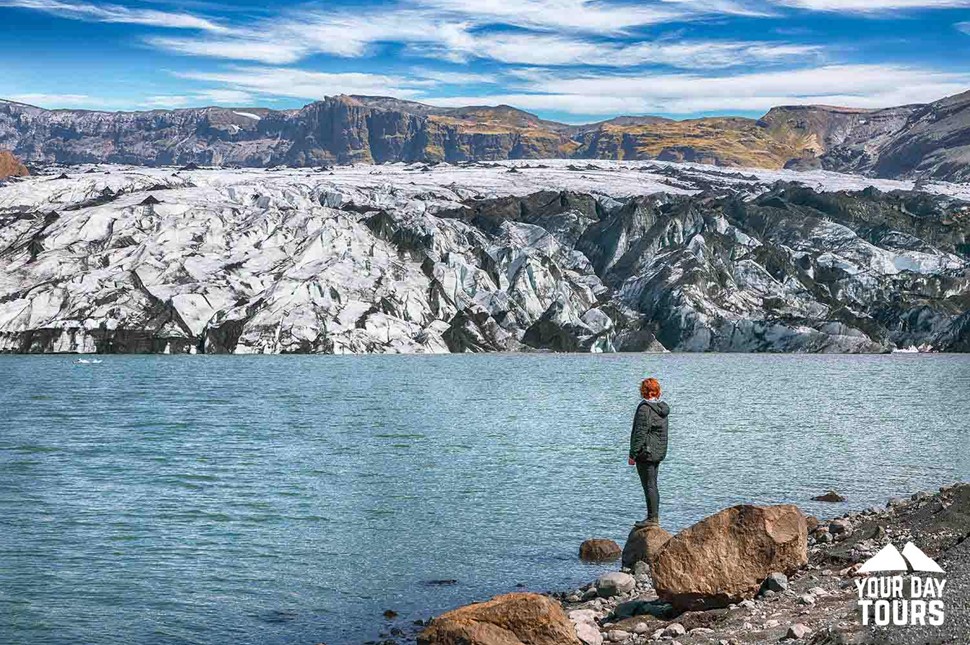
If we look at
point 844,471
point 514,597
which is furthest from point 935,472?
point 514,597

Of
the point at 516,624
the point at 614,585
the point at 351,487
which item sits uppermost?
the point at 516,624

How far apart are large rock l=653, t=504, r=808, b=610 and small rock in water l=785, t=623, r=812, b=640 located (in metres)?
3.22

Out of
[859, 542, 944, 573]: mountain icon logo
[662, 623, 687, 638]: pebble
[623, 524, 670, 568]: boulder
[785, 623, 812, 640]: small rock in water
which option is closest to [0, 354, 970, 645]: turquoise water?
[623, 524, 670, 568]: boulder

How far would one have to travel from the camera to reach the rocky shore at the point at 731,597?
15.1 meters

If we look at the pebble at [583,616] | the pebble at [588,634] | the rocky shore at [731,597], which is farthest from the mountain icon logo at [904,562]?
the pebble at [583,616]

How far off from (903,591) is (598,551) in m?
14.0

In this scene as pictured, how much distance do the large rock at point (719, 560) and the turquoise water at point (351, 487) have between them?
6157 mm

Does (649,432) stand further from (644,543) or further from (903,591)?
(903,591)

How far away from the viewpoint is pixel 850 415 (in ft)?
245

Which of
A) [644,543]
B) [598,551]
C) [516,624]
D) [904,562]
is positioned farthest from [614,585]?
[904,562]

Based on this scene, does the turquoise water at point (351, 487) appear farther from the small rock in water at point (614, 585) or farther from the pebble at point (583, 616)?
the pebble at point (583, 616)

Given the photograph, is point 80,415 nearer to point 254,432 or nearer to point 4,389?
point 254,432

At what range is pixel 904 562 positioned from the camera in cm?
1503

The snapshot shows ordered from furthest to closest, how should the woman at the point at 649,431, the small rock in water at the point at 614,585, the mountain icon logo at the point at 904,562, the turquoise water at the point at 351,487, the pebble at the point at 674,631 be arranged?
1. the turquoise water at the point at 351,487
2. the woman at the point at 649,431
3. the small rock in water at the point at 614,585
4. the pebble at the point at 674,631
5. the mountain icon logo at the point at 904,562
